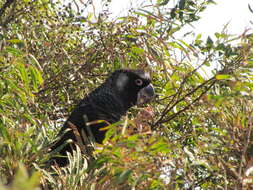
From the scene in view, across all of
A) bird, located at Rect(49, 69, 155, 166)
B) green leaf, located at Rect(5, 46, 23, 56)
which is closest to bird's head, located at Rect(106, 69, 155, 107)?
bird, located at Rect(49, 69, 155, 166)

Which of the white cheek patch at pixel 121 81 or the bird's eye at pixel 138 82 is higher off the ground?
the white cheek patch at pixel 121 81

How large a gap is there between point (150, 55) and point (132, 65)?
364 mm

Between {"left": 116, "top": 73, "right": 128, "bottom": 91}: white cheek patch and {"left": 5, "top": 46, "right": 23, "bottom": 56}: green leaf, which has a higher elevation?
{"left": 5, "top": 46, "right": 23, "bottom": 56}: green leaf

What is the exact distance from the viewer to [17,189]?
458mm

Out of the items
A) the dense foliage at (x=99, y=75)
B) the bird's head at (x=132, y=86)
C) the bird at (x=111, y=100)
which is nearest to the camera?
the dense foliage at (x=99, y=75)

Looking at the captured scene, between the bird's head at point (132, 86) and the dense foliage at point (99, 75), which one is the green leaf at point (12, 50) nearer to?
the dense foliage at point (99, 75)

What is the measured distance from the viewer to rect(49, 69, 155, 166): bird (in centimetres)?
230

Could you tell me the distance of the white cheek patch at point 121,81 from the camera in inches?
106

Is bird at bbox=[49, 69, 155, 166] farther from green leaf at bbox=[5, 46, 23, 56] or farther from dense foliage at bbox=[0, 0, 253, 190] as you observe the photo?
green leaf at bbox=[5, 46, 23, 56]

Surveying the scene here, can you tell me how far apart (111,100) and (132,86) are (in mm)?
264

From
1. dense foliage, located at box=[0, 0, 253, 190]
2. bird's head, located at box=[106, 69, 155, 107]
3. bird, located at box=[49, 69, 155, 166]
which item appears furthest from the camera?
bird's head, located at box=[106, 69, 155, 107]

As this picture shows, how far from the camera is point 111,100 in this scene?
2.64 metres

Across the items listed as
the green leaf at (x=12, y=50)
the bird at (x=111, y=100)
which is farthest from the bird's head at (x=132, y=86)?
the green leaf at (x=12, y=50)

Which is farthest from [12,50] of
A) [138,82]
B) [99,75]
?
[138,82]
